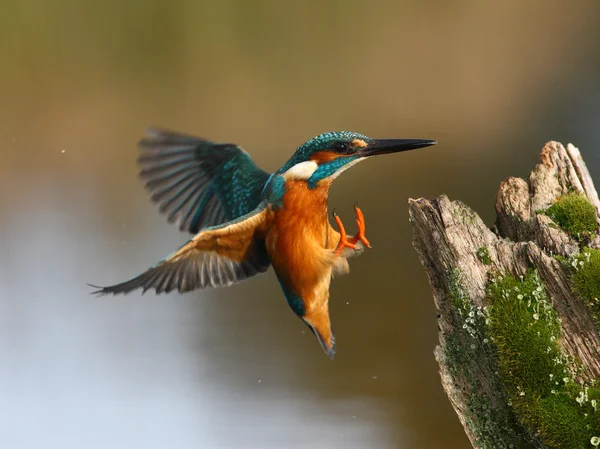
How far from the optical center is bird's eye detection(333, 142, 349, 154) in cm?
Answer: 368

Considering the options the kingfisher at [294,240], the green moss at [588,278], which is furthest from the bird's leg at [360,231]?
the green moss at [588,278]

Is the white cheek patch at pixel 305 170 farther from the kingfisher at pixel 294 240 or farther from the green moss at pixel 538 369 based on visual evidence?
the green moss at pixel 538 369

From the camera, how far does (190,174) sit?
4.29 m

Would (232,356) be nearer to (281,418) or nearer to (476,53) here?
(281,418)

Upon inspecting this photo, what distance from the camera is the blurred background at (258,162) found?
5.26 m

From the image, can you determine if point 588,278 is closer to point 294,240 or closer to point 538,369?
point 538,369

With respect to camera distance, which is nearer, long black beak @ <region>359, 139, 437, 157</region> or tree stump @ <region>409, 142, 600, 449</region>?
tree stump @ <region>409, 142, 600, 449</region>

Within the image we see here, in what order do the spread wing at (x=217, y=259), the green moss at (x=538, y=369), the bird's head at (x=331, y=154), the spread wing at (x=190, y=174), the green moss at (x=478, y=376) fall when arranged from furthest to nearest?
the spread wing at (x=190, y=174) → the bird's head at (x=331, y=154) → the spread wing at (x=217, y=259) → the green moss at (x=478, y=376) → the green moss at (x=538, y=369)

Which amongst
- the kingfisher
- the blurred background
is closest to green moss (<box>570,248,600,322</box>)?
the kingfisher

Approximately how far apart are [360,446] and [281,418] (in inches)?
20.2

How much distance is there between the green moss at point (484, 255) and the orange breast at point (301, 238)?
778mm

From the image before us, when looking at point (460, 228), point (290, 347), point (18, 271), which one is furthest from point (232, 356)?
point (460, 228)

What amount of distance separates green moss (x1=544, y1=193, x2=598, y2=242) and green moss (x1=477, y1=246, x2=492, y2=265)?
0.86 ft

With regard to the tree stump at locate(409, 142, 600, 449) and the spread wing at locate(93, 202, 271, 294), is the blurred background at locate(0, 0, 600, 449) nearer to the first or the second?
the spread wing at locate(93, 202, 271, 294)
